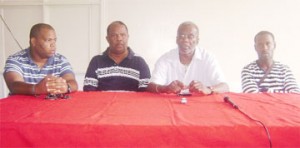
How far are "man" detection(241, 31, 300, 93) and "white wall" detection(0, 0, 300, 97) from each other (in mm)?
1062

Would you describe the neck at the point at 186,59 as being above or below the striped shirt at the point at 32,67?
above

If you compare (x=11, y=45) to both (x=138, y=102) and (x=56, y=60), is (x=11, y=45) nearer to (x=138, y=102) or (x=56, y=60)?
(x=56, y=60)

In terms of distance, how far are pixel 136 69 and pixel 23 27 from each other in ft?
7.22

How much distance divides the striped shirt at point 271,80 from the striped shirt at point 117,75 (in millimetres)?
925

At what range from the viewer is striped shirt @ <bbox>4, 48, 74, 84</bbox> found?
2.13 m

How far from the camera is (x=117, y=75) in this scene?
103 inches

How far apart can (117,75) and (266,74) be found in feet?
4.50

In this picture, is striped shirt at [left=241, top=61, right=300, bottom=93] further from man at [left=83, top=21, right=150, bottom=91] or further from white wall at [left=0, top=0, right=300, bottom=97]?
white wall at [left=0, top=0, right=300, bottom=97]

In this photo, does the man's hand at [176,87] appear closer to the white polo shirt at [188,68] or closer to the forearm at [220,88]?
the forearm at [220,88]

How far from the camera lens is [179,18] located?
367 cm

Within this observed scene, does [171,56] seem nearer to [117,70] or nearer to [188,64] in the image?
[188,64]

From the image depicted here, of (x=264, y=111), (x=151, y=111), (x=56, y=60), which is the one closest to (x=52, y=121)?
(x=151, y=111)

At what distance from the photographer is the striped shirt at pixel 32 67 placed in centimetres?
213

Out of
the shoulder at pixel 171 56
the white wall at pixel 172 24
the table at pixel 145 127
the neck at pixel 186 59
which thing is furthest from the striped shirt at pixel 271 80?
the white wall at pixel 172 24
